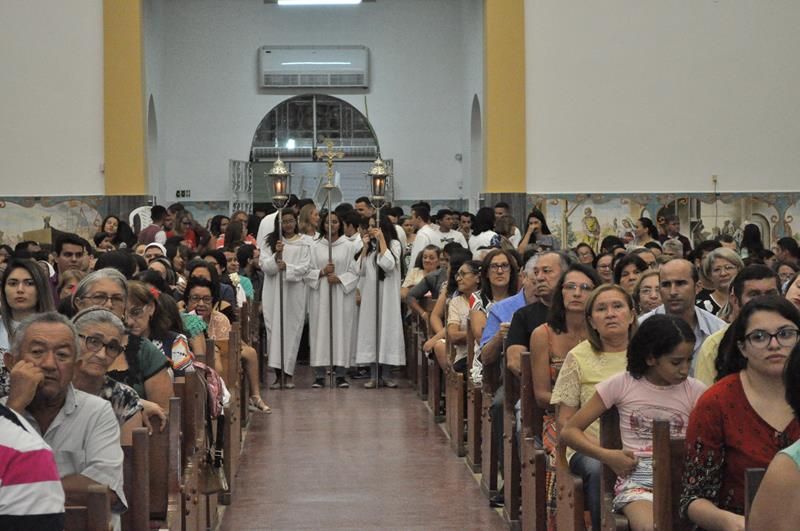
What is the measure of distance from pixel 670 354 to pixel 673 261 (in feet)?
7.15

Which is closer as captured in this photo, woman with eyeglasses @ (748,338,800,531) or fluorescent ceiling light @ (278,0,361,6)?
woman with eyeglasses @ (748,338,800,531)

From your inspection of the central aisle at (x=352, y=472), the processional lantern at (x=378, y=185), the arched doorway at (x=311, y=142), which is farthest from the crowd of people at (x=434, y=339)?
the arched doorway at (x=311, y=142)

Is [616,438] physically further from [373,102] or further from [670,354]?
[373,102]

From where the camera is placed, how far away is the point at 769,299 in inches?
189

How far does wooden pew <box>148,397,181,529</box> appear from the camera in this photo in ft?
19.7

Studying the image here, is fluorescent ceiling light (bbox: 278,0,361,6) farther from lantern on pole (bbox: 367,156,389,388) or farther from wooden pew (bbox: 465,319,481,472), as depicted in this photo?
wooden pew (bbox: 465,319,481,472)

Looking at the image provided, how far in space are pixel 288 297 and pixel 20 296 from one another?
7711 millimetres

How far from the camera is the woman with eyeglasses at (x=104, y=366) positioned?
18.1ft

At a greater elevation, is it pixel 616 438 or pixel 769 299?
pixel 769 299

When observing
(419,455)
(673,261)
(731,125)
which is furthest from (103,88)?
(673,261)

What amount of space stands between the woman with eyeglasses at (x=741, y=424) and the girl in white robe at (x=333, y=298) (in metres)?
10.4

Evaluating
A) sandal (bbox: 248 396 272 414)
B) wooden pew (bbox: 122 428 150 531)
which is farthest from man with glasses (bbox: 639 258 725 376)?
sandal (bbox: 248 396 272 414)

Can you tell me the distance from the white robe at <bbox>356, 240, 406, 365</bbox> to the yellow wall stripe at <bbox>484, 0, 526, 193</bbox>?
421 centimetres

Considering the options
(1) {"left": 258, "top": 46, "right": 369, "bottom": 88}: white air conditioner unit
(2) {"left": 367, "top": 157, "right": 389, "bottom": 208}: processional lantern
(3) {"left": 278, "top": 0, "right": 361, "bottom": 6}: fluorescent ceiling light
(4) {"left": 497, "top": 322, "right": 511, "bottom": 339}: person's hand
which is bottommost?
(4) {"left": 497, "top": 322, "right": 511, "bottom": 339}: person's hand
